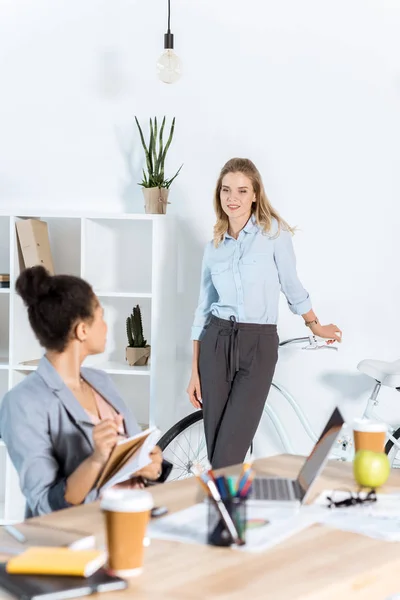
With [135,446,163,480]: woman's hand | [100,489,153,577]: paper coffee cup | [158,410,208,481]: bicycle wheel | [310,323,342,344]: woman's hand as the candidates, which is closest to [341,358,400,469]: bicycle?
[310,323,342,344]: woman's hand

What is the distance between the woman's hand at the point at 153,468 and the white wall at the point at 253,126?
207 cm

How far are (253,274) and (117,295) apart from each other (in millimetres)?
767

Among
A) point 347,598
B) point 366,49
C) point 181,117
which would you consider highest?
point 366,49

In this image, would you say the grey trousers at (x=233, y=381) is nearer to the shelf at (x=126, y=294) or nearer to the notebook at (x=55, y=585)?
the shelf at (x=126, y=294)

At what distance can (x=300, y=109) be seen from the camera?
4.05m

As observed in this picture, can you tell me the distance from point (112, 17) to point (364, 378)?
2098 mm

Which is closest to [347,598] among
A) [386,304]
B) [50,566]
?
[50,566]

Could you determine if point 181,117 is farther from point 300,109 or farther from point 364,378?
point 364,378

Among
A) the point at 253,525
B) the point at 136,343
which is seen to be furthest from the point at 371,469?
the point at 136,343

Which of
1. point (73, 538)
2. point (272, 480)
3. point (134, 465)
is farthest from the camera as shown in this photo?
point (272, 480)

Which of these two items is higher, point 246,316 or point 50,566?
point 246,316

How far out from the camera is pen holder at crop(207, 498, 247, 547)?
1.57 metres

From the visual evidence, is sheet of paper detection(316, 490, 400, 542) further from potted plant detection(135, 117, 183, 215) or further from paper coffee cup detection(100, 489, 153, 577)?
potted plant detection(135, 117, 183, 215)

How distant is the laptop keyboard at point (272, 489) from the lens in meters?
1.89
